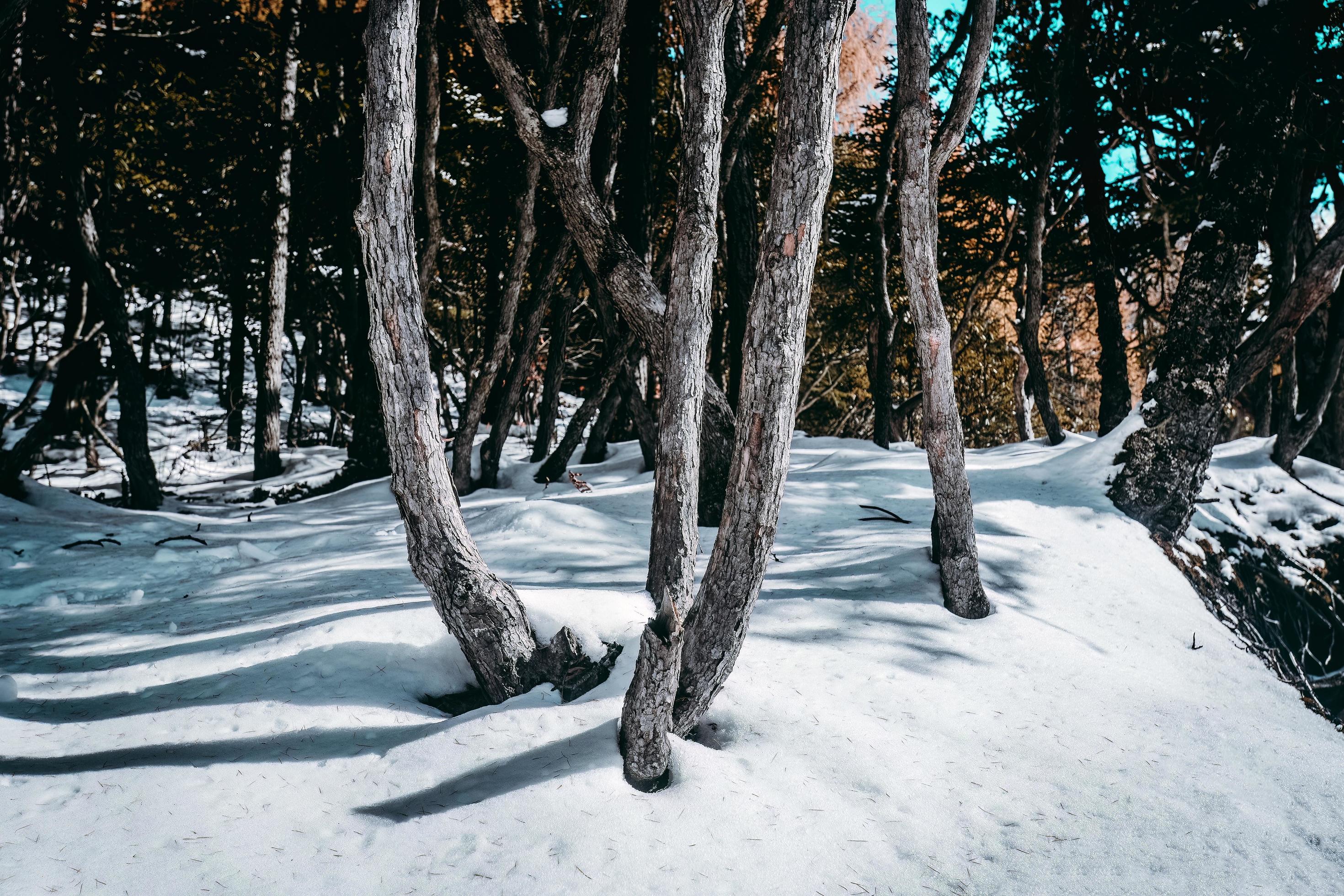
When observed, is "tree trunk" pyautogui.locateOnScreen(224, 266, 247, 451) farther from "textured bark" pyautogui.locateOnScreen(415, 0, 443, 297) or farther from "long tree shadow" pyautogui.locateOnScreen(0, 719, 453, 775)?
"long tree shadow" pyautogui.locateOnScreen(0, 719, 453, 775)

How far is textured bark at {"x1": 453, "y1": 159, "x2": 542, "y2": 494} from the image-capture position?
7383 mm

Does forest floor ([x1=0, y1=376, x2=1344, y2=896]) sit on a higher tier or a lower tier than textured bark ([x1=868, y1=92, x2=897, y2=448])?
lower

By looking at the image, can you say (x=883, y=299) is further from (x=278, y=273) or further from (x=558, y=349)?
(x=278, y=273)

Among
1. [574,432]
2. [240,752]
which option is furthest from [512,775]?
[574,432]

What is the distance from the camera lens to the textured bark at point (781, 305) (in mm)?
3047

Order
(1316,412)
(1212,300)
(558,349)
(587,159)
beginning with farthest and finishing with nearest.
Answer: (558,349), (1316,412), (1212,300), (587,159)

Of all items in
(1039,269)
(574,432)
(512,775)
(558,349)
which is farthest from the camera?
(1039,269)

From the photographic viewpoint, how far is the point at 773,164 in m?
3.12

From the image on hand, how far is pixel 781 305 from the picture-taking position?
3.07m

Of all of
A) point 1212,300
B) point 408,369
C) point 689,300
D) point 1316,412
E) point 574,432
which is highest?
point 1212,300

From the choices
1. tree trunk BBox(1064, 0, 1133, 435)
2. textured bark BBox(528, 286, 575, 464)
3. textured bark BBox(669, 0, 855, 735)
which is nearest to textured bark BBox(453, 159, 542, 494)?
textured bark BBox(528, 286, 575, 464)

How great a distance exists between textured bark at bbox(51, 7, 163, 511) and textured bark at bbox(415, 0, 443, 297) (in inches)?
132

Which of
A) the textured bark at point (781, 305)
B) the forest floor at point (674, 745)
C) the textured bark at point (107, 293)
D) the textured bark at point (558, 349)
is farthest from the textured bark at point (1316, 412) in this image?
the textured bark at point (107, 293)

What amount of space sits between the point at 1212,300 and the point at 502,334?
621 centimetres
